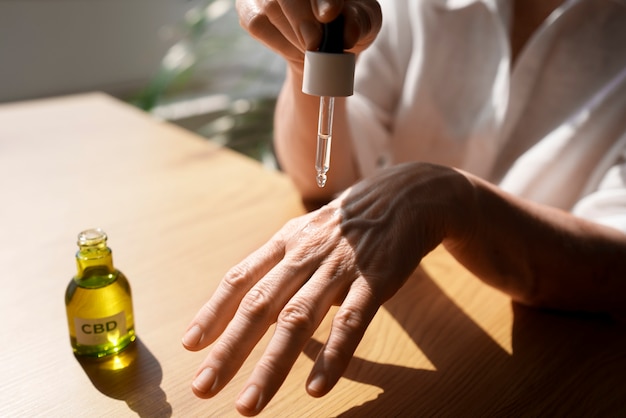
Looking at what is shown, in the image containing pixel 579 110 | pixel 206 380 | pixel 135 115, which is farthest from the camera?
pixel 135 115

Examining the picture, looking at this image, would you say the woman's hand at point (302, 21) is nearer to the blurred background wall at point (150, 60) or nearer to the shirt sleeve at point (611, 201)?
the shirt sleeve at point (611, 201)

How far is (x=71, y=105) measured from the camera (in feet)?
4.58

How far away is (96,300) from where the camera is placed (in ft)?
1.89

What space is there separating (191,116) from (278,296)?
1797 millimetres

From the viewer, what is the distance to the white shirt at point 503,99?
2.96ft

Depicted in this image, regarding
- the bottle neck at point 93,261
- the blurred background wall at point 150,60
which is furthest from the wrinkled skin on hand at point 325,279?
the blurred background wall at point 150,60

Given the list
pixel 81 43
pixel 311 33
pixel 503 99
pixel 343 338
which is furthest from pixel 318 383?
pixel 81 43

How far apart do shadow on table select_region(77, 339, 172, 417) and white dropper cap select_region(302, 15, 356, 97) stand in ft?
1.05

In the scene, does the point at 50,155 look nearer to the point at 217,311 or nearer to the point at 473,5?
the point at 217,311

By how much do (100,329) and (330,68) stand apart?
344 millimetres

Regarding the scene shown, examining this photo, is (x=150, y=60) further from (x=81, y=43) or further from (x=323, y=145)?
(x=323, y=145)

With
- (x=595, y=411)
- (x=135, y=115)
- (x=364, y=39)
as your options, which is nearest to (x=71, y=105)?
(x=135, y=115)

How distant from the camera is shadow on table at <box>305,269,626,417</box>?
56 centimetres

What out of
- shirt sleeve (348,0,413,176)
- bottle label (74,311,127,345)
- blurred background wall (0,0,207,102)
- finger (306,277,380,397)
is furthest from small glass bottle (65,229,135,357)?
blurred background wall (0,0,207,102)
